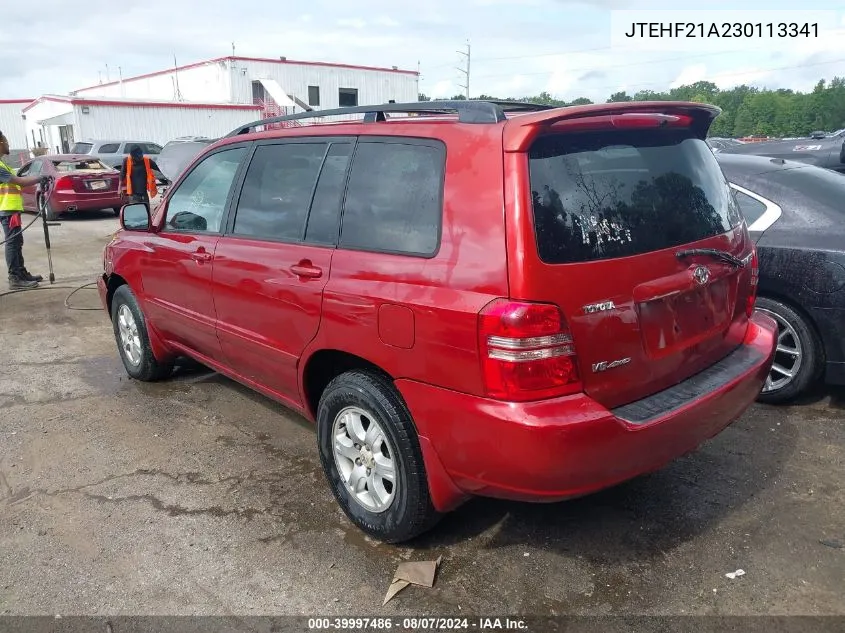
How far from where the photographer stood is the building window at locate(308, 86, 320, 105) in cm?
4391

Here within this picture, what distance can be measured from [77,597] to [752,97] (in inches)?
3820

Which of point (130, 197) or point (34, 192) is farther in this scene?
point (34, 192)

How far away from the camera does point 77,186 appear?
1447cm

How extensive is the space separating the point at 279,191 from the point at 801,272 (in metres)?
3.07

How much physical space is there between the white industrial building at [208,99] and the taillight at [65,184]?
20176 mm

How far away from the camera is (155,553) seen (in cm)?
298

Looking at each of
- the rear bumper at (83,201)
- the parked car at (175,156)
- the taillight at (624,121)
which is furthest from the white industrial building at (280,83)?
the taillight at (624,121)

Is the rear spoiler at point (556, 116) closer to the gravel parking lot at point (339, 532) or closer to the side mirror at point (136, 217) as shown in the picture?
the gravel parking lot at point (339, 532)

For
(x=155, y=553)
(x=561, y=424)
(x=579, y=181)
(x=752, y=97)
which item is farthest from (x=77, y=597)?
(x=752, y=97)

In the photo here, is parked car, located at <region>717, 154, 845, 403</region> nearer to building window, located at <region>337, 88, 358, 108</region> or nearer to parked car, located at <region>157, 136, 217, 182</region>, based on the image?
parked car, located at <region>157, 136, 217, 182</region>

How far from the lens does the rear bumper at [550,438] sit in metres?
2.32

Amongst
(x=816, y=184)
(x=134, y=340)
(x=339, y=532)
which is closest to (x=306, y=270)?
(x=339, y=532)

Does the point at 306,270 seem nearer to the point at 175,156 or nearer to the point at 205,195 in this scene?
the point at 205,195

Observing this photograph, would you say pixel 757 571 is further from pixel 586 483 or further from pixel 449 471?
pixel 449 471
